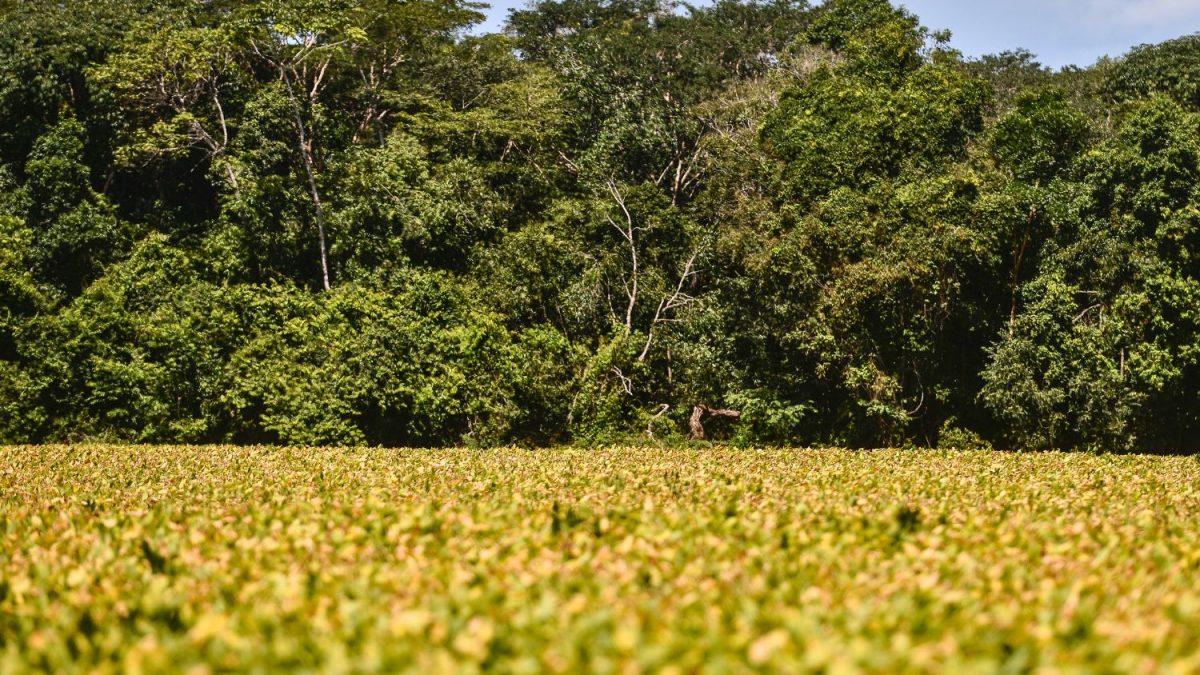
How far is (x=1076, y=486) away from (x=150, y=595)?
10.7m

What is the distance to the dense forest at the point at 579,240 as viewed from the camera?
27156 mm

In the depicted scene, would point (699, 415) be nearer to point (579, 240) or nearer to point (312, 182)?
point (579, 240)

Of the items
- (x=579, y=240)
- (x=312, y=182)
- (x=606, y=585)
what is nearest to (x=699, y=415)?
(x=579, y=240)

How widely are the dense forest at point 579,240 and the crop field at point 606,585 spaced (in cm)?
1848

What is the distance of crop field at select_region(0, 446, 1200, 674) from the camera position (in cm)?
397

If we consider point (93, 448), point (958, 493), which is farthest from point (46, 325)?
point (958, 493)

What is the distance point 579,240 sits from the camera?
3338 centimetres

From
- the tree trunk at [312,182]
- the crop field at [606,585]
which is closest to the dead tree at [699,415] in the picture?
the tree trunk at [312,182]

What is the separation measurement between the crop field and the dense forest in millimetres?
18476

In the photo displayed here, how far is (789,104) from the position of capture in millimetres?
31219

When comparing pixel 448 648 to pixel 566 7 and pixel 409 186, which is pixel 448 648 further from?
pixel 566 7

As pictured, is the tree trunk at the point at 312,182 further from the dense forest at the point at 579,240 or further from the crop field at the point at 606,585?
the crop field at the point at 606,585

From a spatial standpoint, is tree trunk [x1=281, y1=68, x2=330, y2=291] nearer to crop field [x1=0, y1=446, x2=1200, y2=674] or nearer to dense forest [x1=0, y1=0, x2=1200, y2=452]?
dense forest [x1=0, y1=0, x2=1200, y2=452]

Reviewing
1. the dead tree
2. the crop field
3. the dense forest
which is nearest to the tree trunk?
the dense forest
